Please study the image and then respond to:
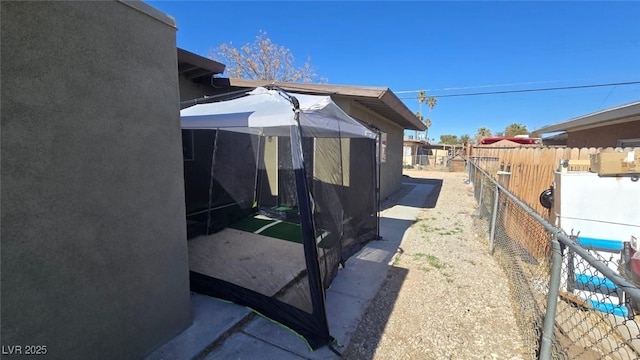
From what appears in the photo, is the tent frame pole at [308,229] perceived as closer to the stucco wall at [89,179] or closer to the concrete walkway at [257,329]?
the concrete walkway at [257,329]

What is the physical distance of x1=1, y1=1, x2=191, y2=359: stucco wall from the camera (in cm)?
155

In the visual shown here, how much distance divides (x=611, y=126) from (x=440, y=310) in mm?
8686

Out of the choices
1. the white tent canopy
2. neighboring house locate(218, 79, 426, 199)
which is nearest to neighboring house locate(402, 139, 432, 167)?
neighboring house locate(218, 79, 426, 199)

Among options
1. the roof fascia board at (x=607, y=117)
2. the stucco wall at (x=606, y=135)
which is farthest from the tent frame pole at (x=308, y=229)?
the stucco wall at (x=606, y=135)

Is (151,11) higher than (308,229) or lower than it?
higher

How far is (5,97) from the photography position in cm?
147

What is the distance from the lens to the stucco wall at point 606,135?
22.6 feet

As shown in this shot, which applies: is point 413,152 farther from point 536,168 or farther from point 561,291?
point 561,291

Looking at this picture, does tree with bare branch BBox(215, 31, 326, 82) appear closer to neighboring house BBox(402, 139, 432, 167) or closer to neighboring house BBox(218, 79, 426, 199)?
neighboring house BBox(218, 79, 426, 199)

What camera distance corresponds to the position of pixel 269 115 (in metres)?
2.98

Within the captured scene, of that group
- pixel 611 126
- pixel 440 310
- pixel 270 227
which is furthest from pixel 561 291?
pixel 611 126

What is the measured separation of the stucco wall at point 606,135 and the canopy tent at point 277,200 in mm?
6707

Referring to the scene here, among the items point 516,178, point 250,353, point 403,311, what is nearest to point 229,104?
point 250,353

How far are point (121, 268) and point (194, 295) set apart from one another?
1.40m
